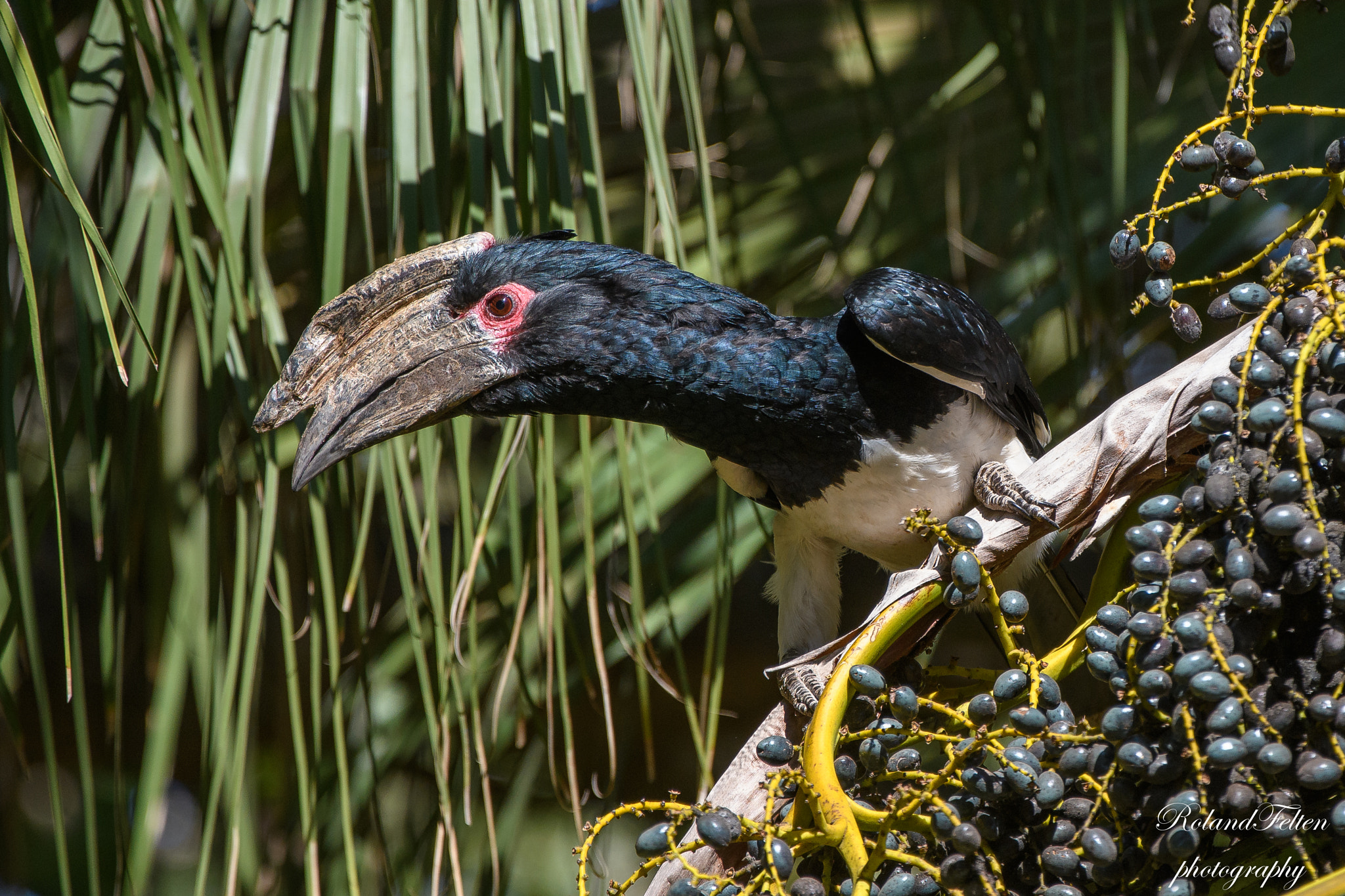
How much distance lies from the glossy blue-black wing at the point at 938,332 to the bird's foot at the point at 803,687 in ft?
1.41

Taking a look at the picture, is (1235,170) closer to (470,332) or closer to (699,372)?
(699,372)

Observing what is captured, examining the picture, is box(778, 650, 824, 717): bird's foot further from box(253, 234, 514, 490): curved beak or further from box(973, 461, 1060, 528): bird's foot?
box(253, 234, 514, 490): curved beak

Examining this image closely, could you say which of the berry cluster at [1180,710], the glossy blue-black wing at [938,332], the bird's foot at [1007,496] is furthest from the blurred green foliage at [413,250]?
the berry cluster at [1180,710]

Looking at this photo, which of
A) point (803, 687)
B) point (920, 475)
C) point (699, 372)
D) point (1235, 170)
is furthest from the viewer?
point (920, 475)

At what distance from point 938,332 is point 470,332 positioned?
608mm

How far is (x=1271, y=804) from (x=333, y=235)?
3.35ft

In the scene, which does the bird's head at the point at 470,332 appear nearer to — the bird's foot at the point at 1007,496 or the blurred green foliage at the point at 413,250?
the blurred green foliage at the point at 413,250

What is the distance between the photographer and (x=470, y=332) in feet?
4.42

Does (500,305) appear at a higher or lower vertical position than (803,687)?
higher

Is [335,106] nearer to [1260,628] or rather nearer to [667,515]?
[667,515]

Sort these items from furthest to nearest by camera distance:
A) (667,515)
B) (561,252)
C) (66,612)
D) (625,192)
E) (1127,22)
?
(625,192)
(667,515)
(1127,22)
(561,252)
(66,612)

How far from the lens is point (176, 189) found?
110cm

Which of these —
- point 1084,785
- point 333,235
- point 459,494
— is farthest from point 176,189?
point 1084,785

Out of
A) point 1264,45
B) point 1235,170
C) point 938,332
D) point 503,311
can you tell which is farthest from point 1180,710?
point 503,311
